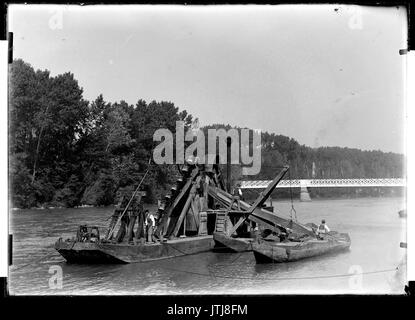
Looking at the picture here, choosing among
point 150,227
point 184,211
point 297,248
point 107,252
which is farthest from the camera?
point 184,211

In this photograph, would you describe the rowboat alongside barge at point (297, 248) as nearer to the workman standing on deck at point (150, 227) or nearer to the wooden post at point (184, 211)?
the wooden post at point (184, 211)

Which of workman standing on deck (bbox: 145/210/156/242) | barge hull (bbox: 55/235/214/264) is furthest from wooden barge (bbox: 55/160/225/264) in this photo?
workman standing on deck (bbox: 145/210/156/242)

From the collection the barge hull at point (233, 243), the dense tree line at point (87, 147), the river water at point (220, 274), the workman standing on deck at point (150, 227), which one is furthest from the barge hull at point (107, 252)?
the dense tree line at point (87, 147)

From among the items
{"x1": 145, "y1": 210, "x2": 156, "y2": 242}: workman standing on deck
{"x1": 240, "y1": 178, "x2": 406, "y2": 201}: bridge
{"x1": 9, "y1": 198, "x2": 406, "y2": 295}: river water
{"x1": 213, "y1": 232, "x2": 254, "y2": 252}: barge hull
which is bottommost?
{"x1": 9, "y1": 198, "x2": 406, "y2": 295}: river water

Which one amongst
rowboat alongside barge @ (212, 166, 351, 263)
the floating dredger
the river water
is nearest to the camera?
the river water

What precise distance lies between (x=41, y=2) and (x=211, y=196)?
46.3 feet

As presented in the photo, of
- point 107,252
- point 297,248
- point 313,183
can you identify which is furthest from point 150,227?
point 313,183

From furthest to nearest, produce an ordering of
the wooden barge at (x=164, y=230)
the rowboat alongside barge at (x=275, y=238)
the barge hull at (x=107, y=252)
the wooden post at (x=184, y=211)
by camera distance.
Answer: the wooden post at (x=184, y=211), the rowboat alongside barge at (x=275, y=238), the wooden barge at (x=164, y=230), the barge hull at (x=107, y=252)

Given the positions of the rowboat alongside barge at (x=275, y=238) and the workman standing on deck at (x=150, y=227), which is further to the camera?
the workman standing on deck at (x=150, y=227)

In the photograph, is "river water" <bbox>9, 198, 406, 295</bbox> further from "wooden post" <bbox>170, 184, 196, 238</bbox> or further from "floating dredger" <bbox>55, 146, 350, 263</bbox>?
"wooden post" <bbox>170, 184, 196, 238</bbox>

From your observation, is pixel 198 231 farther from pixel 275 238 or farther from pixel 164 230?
pixel 275 238

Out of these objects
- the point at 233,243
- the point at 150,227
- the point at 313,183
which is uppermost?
the point at 313,183
